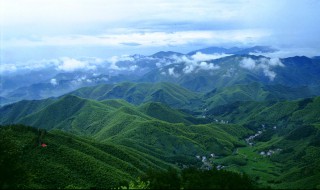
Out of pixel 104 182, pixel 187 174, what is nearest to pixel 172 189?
→ pixel 187 174

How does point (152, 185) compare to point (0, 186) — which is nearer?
point (0, 186)

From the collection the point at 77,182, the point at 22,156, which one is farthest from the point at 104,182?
the point at 22,156

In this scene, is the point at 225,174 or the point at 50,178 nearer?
the point at 225,174

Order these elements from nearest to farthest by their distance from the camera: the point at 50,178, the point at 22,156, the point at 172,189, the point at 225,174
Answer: the point at 172,189, the point at 225,174, the point at 50,178, the point at 22,156

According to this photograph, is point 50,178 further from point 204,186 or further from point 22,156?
point 204,186

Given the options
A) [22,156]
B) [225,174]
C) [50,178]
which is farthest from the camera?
[22,156]

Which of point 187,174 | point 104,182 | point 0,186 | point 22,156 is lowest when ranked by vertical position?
point 104,182

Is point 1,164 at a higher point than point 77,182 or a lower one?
higher

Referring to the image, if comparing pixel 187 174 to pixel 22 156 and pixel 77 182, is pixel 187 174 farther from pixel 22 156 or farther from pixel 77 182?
pixel 22 156

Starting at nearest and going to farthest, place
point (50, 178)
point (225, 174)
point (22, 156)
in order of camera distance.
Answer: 1. point (225, 174)
2. point (50, 178)
3. point (22, 156)
